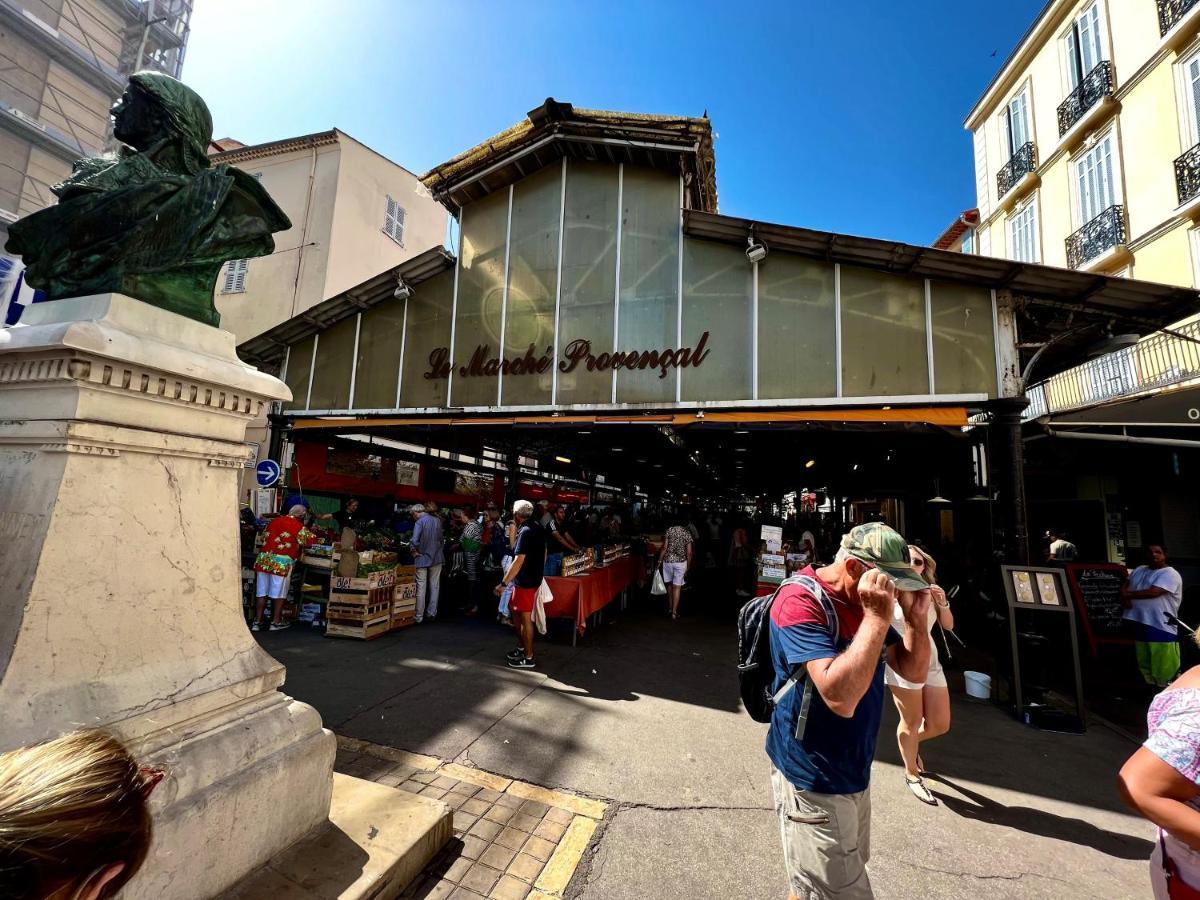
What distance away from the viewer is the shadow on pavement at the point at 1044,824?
3.27 m

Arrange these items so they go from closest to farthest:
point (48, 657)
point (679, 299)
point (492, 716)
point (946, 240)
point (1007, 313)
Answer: point (48, 657), point (492, 716), point (1007, 313), point (679, 299), point (946, 240)

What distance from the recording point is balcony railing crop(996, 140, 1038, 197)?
15.8m

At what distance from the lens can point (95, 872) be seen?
33.1 inches

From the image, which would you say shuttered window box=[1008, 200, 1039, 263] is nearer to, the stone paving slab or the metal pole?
the metal pole

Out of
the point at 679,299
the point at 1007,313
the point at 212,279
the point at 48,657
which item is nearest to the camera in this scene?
the point at 48,657

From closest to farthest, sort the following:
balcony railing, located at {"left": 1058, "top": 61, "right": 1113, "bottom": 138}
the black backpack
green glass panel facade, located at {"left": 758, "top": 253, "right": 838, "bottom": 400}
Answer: the black backpack < green glass panel facade, located at {"left": 758, "top": 253, "right": 838, "bottom": 400} < balcony railing, located at {"left": 1058, "top": 61, "right": 1113, "bottom": 138}

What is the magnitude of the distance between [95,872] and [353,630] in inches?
275

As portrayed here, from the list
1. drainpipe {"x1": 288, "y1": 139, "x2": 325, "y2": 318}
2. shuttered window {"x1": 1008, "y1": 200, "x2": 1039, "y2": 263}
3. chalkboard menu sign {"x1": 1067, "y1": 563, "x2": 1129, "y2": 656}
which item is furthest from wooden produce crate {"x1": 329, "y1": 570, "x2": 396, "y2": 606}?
shuttered window {"x1": 1008, "y1": 200, "x2": 1039, "y2": 263}

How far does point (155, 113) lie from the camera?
2.53 m

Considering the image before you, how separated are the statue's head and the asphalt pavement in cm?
426

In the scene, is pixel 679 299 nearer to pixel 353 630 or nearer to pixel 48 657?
pixel 353 630

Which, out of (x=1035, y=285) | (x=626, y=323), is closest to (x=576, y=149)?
(x=626, y=323)

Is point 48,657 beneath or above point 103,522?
beneath

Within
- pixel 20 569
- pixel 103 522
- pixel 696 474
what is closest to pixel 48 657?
pixel 20 569
